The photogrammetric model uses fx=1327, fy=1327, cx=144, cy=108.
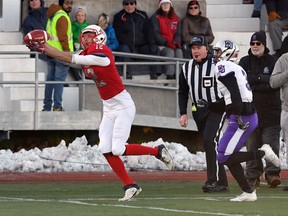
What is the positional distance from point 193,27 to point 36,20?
111 inches

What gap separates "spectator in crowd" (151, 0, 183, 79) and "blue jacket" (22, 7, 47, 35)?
1.94 meters

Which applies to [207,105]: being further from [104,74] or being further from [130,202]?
[130,202]

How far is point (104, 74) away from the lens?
14.8 m

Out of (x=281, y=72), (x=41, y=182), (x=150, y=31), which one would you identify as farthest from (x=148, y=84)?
(x=281, y=72)

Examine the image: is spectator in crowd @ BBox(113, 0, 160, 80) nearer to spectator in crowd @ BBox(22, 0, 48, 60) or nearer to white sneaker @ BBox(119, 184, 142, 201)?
spectator in crowd @ BBox(22, 0, 48, 60)

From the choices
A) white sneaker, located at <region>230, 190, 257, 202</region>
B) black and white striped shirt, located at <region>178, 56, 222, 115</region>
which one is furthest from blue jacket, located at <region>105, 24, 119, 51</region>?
white sneaker, located at <region>230, 190, 257, 202</region>

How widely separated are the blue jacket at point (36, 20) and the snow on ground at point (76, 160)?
262 cm

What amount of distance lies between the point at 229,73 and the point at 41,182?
14.6 ft

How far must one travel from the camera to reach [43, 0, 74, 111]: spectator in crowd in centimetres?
2136

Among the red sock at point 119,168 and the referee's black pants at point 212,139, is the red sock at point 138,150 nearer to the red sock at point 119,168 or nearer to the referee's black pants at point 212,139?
the red sock at point 119,168

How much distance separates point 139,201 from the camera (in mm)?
14203

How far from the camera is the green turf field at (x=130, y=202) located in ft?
41.6

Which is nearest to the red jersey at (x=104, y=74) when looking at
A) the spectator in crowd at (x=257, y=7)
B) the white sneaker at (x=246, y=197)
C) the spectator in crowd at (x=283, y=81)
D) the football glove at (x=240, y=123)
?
the football glove at (x=240, y=123)

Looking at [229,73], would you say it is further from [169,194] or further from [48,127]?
[48,127]
